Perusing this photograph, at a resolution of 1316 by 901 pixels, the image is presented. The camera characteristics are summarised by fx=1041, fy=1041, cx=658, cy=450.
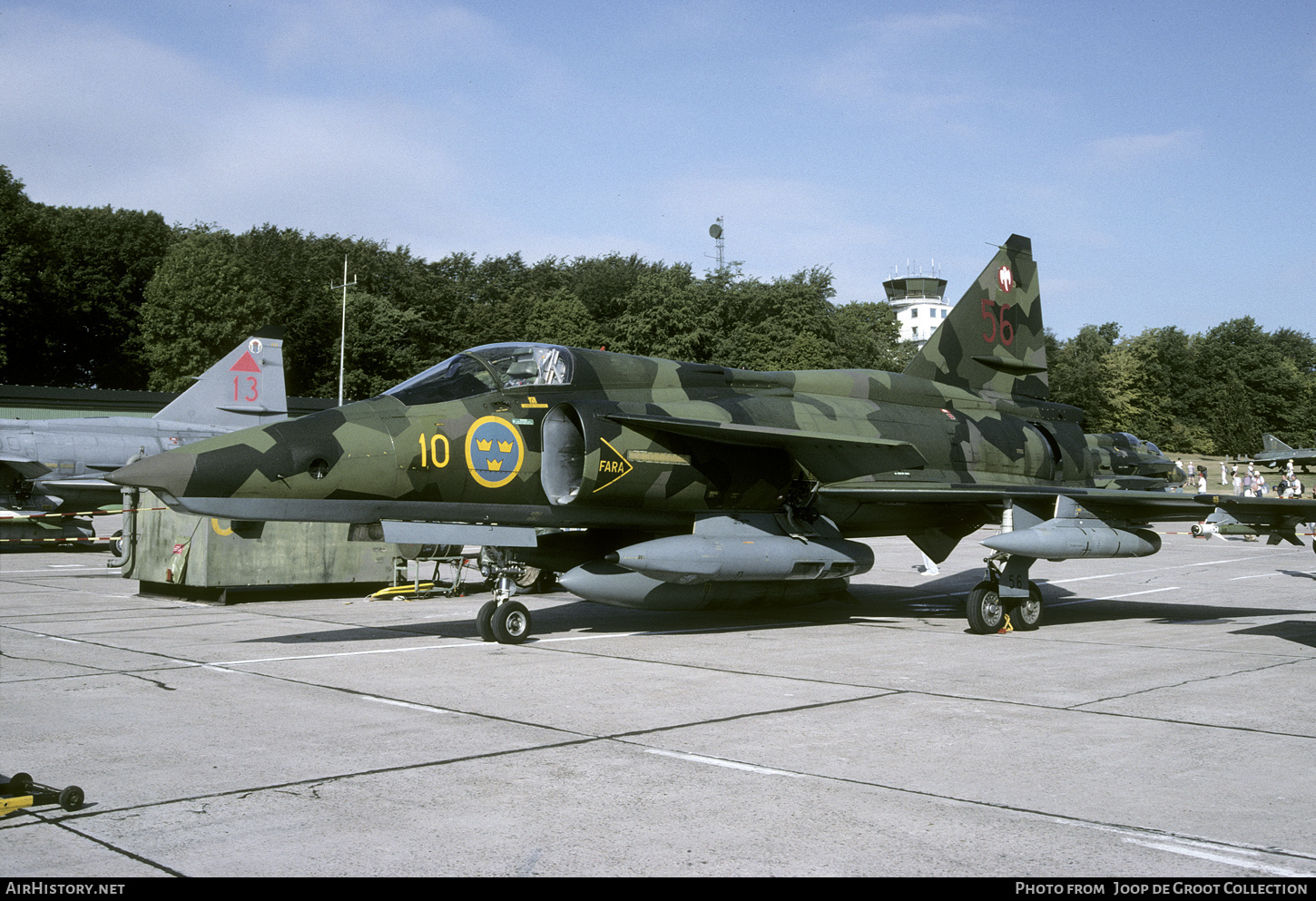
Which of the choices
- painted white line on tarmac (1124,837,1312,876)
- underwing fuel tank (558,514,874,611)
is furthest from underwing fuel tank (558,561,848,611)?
painted white line on tarmac (1124,837,1312,876)

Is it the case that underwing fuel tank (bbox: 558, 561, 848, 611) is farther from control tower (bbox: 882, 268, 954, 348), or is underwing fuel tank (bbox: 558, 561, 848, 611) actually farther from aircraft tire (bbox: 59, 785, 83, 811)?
control tower (bbox: 882, 268, 954, 348)

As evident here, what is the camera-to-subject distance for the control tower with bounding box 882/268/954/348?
510 feet

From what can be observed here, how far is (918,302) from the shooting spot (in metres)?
156

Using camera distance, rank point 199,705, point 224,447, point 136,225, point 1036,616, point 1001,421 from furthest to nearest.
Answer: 1. point 136,225
2. point 1001,421
3. point 1036,616
4. point 224,447
5. point 199,705

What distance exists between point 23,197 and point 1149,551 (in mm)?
60324

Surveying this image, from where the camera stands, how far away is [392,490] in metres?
9.33

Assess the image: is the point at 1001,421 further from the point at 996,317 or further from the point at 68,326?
the point at 68,326

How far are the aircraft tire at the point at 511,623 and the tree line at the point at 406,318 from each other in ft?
164

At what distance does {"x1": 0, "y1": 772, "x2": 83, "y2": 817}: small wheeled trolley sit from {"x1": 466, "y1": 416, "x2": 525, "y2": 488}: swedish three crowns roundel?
5476 millimetres

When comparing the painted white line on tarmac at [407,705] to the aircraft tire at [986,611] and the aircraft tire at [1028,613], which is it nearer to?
the aircraft tire at [986,611]

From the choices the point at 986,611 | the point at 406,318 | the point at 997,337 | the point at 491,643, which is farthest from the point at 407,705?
the point at 406,318

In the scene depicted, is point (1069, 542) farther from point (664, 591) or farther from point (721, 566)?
point (664, 591)
